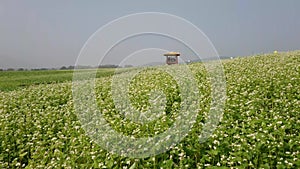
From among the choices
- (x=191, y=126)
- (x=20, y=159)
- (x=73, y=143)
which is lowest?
(x=20, y=159)

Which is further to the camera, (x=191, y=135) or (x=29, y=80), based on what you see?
(x=29, y=80)

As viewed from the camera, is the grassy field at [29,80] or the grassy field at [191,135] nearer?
the grassy field at [191,135]

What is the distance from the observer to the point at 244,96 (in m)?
10.2

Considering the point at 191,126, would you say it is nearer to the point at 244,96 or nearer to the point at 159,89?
the point at 244,96

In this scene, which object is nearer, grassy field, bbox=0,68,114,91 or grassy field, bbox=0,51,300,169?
grassy field, bbox=0,51,300,169

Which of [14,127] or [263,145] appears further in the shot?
[14,127]

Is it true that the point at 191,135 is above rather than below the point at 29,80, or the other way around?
above

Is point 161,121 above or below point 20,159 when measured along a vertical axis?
above

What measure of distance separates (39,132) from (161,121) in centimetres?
401

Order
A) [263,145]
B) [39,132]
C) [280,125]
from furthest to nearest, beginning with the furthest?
1. [39,132]
2. [280,125]
3. [263,145]

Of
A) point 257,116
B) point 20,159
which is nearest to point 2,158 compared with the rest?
point 20,159

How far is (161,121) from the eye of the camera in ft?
24.6

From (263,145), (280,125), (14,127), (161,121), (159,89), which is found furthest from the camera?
(159,89)

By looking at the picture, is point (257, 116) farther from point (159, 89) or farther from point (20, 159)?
point (20, 159)
